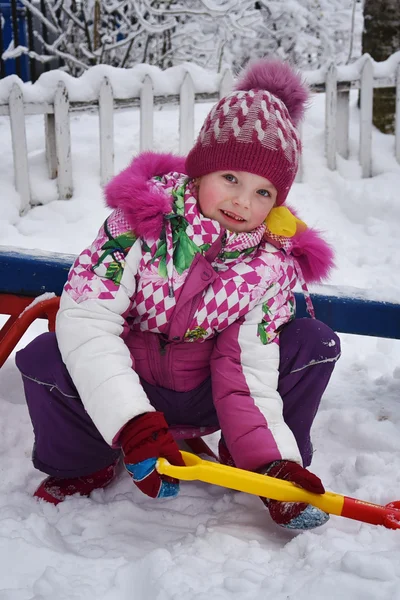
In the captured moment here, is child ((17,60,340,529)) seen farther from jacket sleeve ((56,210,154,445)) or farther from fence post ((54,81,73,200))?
fence post ((54,81,73,200))

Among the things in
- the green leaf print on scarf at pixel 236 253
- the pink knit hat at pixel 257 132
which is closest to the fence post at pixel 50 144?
the pink knit hat at pixel 257 132

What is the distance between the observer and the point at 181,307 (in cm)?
176

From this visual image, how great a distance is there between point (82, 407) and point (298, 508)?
1.88ft

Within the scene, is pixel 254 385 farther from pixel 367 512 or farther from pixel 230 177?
pixel 230 177

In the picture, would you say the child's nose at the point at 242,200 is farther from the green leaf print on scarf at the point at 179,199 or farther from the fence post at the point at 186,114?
the fence post at the point at 186,114

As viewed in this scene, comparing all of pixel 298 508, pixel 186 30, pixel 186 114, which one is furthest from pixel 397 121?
pixel 298 508

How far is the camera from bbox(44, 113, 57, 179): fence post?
4.08m

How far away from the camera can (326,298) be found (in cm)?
219

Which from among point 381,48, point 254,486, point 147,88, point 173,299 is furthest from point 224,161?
point 381,48

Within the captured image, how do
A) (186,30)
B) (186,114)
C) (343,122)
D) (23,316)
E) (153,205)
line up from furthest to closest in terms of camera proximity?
(186,30) → (343,122) → (186,114) → (23,316) → (153,205)

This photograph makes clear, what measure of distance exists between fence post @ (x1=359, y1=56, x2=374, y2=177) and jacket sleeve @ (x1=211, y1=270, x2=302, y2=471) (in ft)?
11.0

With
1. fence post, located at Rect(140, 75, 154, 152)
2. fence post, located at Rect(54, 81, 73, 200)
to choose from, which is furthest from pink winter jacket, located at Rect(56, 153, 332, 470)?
fence post, located at Rect(140, 75, 154, 152)

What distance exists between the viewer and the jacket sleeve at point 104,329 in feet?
5.10

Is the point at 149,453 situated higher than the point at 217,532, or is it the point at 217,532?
the point at 149,453
